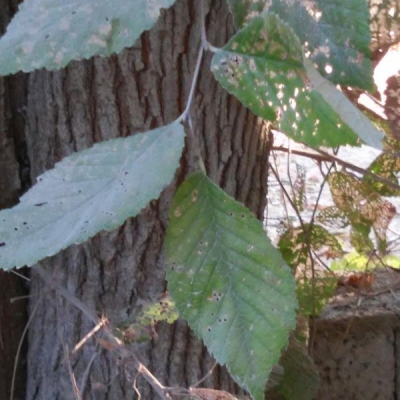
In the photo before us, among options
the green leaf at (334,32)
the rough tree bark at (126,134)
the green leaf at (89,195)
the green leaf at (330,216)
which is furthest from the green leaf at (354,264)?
the green leaf at (89,195)

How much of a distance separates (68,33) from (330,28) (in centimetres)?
25

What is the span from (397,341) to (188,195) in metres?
1.20

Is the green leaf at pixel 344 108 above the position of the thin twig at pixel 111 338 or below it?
above

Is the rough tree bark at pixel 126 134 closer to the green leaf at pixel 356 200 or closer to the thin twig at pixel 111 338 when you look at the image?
the thin twig at pixel 111 338

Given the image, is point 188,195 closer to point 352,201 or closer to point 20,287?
point 20,287

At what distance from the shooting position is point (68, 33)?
1.76 feet

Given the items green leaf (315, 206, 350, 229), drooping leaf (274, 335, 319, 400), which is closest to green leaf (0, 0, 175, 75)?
drooping leaf (274, 335, 319, 400)

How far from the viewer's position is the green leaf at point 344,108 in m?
0.51

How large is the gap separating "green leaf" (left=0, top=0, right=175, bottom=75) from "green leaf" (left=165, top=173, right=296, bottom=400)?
0.47ft

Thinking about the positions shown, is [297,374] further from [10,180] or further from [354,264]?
[354,264]

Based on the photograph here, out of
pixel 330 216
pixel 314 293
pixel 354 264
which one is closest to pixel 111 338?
pixel 314 293

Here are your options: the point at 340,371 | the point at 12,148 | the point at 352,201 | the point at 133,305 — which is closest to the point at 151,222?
the point at 133,305

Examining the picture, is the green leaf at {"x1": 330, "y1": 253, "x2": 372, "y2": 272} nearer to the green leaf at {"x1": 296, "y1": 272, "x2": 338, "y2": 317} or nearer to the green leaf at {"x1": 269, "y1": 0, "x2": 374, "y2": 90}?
the green leaf at {"x1": 296, "y1": 272, "x2": 338, "y2": 317}

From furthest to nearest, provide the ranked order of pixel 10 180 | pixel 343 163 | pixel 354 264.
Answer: pixel 354 264 < pixel 343 163 < pixel 10 180
